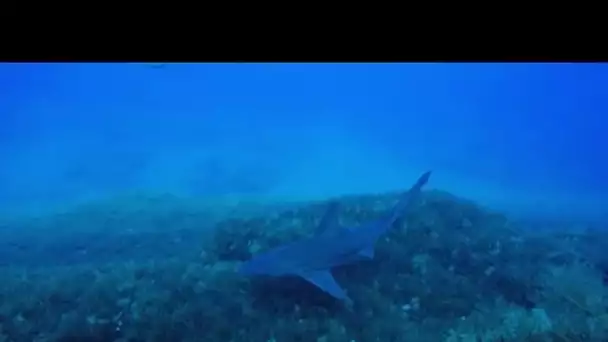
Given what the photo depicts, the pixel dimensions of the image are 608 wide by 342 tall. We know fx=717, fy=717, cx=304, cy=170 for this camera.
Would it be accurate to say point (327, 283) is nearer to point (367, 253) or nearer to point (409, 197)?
point (367, 253)

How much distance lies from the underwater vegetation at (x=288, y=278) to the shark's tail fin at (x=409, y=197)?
0.8 inches

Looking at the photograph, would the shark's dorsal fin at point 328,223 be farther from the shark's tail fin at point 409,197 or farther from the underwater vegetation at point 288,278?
the shark's tail fin at point 409,197

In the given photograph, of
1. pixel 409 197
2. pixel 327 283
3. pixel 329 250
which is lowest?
pixel 327 283

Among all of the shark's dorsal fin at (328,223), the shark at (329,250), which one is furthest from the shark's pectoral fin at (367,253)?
the shark's dorsal fin at (328,223)

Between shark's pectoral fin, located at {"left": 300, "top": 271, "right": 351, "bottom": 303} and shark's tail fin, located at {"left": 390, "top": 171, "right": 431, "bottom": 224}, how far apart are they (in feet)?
1.03

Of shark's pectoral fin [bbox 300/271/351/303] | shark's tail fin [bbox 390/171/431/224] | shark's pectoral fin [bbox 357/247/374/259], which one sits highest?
shark's tail fin [bbox 390/171/431/224]

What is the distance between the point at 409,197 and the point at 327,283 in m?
0.44

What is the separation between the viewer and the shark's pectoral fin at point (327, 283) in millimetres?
2529

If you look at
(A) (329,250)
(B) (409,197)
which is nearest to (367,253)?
(A) (329,250)

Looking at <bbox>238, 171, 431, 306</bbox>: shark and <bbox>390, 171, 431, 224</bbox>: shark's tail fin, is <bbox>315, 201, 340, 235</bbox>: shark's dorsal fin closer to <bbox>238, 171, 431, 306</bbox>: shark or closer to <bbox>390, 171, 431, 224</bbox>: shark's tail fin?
<bbox>238, 171, 431, 306</bbox>: shark

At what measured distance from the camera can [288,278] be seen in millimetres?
2566

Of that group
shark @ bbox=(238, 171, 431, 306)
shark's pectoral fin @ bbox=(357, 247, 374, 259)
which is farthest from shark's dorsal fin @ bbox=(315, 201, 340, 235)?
shark's pectoral fin @ bbox=(357, 247, 374, 259)

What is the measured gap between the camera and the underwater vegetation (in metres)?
2.50
